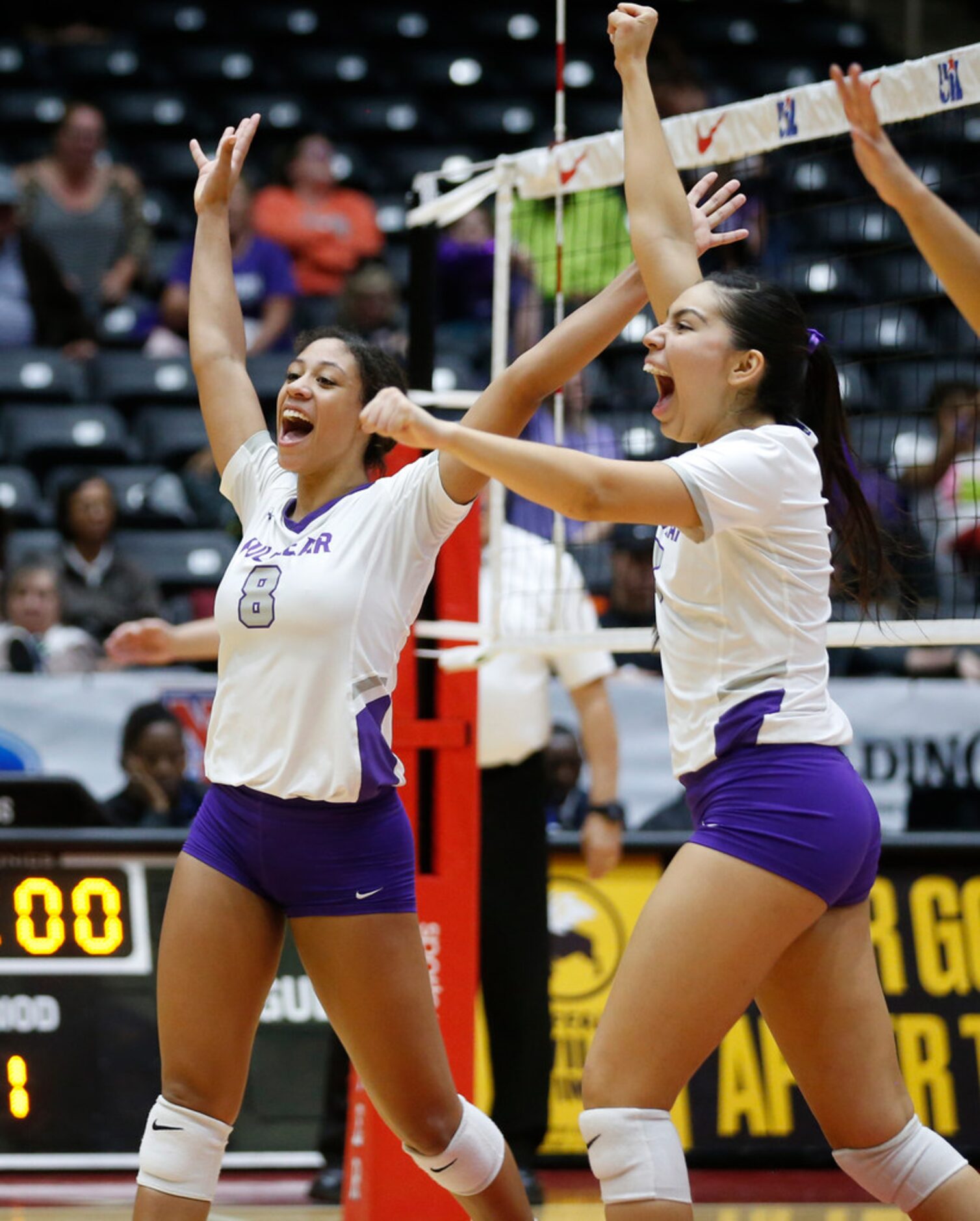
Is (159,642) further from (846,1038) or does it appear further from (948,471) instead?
(948,471)

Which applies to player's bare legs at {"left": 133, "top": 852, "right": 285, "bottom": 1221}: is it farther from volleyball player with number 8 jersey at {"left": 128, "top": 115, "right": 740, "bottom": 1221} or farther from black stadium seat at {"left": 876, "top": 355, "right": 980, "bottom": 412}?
black stadium seat at {"left": 876, "top": 355, "right": 980, "bottom": 412}

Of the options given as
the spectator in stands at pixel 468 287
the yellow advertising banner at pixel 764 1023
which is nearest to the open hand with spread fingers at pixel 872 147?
the yellow advertising banner at pixel 764 1023

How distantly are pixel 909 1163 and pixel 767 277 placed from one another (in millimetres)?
2063

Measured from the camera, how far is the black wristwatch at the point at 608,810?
5.11 m

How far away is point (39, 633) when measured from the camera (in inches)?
289

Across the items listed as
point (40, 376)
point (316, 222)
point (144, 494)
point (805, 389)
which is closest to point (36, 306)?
point (40, 376)

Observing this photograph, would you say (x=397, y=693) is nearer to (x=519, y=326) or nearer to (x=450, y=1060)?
(x=450, y=1060)

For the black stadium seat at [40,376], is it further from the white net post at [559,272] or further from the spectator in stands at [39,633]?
the white net post at [559,272]

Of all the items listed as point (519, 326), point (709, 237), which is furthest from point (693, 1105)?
point (709, 237)

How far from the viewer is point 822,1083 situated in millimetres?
3062

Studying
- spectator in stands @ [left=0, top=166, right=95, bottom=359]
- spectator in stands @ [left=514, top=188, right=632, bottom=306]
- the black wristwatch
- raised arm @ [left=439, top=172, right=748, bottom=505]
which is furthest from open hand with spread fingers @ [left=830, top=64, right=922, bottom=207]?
spectator in stands @ [left=0, top=166, right=95, bottom=359]

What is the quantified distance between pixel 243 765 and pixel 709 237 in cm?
147

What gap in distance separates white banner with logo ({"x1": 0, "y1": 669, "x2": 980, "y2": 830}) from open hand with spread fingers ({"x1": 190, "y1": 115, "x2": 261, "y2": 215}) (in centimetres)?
295

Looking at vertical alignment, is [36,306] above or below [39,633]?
above
